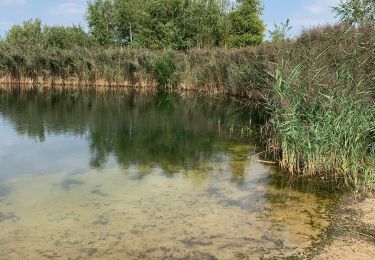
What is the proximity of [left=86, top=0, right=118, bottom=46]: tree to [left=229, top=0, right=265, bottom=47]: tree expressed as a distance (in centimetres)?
1220

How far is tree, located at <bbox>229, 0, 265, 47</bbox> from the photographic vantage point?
39.3 meters

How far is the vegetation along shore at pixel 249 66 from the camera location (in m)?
7.11

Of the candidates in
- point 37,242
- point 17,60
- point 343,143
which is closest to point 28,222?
point 37,242

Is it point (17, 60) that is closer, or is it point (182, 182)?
point (182, 182)

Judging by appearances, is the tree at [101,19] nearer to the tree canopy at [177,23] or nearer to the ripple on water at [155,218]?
the tree canopy at [177,23]

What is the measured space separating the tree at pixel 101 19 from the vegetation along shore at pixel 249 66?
0.34 ft

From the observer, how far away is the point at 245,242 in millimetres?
4855

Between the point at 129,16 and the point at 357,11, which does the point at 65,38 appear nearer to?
the point at 129,16

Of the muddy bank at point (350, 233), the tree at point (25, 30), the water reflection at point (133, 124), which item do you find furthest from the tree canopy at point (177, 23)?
the muddy bank at point (350, 233)

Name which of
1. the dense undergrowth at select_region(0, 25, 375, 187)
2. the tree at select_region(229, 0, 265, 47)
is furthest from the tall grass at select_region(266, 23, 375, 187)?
the tree at select_region(229, 0, 265, 47)

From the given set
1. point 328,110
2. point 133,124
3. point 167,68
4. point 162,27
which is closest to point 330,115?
point 328,110

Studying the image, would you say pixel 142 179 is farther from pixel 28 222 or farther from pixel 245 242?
pixel 245 242

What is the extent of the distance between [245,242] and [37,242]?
2381mm

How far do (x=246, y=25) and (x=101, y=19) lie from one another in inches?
575
